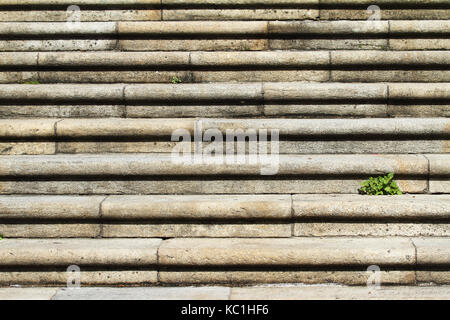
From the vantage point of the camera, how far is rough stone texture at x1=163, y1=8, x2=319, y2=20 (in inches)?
205

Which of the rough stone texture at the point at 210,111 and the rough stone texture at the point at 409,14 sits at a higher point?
the rough stone texture at the point at 409,14

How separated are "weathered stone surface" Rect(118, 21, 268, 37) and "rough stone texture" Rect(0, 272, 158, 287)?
2830 millimetres

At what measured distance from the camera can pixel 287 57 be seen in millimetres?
4617

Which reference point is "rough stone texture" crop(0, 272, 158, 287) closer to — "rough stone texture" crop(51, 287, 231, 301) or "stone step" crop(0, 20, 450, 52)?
"rough stone texture" crop(51, 287, 231, 301)

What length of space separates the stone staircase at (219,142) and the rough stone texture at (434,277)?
0.01 metres

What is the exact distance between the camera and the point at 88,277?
131 inches

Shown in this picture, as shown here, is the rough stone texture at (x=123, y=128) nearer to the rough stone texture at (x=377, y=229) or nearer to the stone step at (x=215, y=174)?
the stone step at (x=215, y=174)

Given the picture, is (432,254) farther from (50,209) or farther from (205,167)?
(50,209)

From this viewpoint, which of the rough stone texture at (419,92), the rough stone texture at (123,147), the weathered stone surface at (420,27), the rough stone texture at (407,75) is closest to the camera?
the rough stone texture at (123,147)

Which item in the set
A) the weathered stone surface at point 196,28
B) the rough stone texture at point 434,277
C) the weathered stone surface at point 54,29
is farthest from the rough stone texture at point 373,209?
the weathered stone surface at point 54,29

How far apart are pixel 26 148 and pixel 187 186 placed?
1614 millimetres

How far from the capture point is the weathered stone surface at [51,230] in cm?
356
